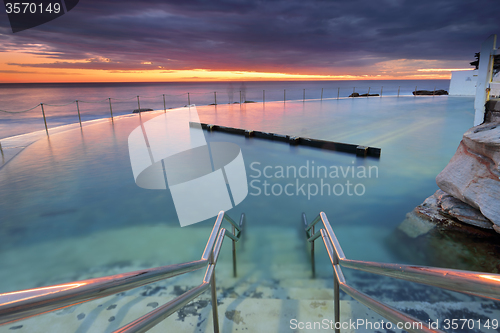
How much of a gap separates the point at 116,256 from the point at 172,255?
46 cm

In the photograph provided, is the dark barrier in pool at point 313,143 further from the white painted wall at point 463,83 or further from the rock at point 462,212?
the white painted wall at point 463,83

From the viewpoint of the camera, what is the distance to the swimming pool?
2.45 metres

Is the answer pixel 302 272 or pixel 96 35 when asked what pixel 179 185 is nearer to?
pixel 302 272

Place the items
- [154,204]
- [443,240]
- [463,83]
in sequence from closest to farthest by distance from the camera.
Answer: [443,240]
[154,204]
[463,83]

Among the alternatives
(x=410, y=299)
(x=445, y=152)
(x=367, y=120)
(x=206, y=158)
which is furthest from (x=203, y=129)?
(x=410, y=299)

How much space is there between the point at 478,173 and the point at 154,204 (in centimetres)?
335

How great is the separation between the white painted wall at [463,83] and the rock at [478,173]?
18.7 meters

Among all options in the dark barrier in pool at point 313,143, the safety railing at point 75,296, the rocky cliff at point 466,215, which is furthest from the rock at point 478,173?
the safety railing at point 75,296

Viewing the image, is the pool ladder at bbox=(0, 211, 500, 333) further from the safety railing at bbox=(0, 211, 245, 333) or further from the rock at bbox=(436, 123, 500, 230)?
the rock at bbox=(436, 123, 500, 230)

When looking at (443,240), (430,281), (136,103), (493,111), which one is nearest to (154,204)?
(443,240)

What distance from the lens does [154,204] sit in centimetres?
346

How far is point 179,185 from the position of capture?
397cm

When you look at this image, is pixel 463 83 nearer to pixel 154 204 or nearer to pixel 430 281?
pixel 154 204

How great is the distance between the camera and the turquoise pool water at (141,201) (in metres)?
2.50
